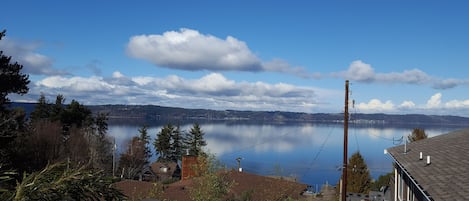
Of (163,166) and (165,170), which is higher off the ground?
(163,166)

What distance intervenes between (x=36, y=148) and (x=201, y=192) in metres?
33.6

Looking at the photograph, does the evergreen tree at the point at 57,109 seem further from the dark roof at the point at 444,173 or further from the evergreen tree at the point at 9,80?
the dark roof at the point at 444,173

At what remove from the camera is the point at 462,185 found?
365 inches

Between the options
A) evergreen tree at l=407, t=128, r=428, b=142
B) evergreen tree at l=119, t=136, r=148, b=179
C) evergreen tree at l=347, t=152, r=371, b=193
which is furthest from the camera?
evergreen tree at l=119, t=136, r=148, b=179

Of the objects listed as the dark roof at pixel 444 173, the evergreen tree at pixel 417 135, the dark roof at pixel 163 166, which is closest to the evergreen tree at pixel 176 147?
the dark roof at pixel 163 166

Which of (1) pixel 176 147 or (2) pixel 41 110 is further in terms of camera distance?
(1) pixel 176 147

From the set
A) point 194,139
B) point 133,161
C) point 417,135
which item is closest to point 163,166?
point 133,161

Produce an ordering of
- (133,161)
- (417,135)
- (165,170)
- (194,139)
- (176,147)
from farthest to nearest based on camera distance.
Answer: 1. (176,147)
2. (194,139)
3. (165,170)
4. (133,161)
5. (417,135)

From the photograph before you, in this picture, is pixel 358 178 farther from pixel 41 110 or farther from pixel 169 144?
pixel 169 144

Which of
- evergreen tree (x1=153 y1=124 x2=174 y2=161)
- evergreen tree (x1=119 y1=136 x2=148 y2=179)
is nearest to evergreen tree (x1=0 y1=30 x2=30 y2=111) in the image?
evergreen tree (x1=119 y1=136 x2=148 y2=179)

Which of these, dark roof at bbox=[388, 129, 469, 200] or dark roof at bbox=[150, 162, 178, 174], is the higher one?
dark roof at bbox=[388, 129, 469, 200]

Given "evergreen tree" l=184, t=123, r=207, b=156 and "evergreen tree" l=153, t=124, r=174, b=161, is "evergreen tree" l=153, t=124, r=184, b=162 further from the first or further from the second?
"evergreen tree" l=184, t=123, r=207, b=156

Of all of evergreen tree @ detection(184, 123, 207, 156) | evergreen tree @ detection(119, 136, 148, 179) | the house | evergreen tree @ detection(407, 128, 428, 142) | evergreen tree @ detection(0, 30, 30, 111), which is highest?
evergreen tree @ detection(0, 30, 30, 111)

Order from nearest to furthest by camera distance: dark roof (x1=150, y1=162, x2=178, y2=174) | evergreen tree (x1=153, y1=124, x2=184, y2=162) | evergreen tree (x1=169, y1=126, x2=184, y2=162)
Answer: dark roof (x1=150, y1=162, x2=178, y2=174)
evergreen tree (x1=153, y1=124, x2=184, y2=162)
evergreen tree (x1=169, y1=126, x2=184, y2=162)
